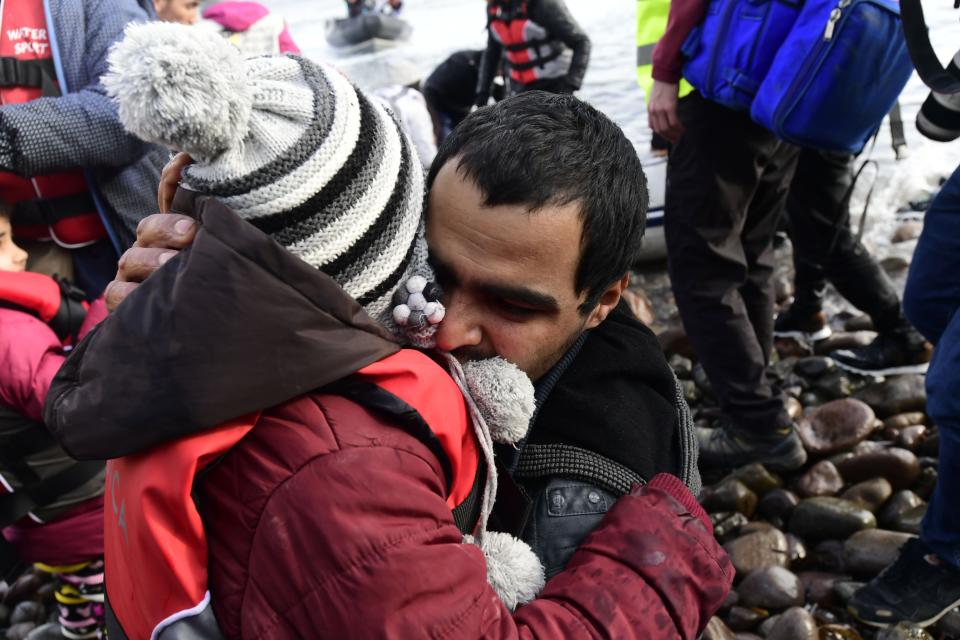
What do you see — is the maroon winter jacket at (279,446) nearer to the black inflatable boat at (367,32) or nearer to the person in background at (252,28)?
the person in background at (252,28)

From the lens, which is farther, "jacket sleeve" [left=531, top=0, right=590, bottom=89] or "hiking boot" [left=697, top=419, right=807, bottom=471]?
"jacket sleeve" [left=531, top=0, right=590, bottom=89]

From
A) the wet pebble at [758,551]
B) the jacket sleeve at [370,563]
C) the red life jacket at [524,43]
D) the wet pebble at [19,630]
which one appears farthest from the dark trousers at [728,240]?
the red life jacket at [524,43]

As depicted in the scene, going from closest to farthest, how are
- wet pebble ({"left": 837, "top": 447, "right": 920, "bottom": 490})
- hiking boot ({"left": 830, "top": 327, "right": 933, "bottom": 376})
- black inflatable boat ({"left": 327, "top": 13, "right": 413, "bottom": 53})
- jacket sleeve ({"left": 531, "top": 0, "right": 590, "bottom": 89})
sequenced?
wet pebble ({"left": 837, "top": 447, "right": 920, "bottom": 490}) → hiking boot ({"left": 830, "top": 327, "right": 933, "bottom": 376}) → jacket sleeve ({"left": 531, "top": 0, "right": 590, "bottom": 89}) → black inflatable boat ({"left": 327, "top": 13, "right": 413, "bottom": 53})

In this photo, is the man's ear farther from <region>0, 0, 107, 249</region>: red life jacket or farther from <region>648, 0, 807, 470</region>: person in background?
<region>0, 0, 107, 249</region>: red life jacket

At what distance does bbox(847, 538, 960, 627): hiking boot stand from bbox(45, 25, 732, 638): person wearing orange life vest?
72.9 inches

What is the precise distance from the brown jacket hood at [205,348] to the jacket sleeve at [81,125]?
5.61 feet

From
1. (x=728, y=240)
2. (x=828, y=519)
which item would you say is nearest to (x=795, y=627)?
(x=828, y=519)

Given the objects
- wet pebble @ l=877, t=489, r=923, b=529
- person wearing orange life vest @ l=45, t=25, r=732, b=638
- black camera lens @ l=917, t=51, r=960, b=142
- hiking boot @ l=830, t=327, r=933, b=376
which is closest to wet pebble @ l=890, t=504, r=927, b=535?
wet pebble @ l=877, t=489, r=923, b=529

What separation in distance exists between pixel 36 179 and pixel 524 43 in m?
4.85

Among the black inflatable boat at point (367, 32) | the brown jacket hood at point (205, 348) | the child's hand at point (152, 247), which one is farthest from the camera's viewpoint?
the black inflatable boat at point (367, 32)

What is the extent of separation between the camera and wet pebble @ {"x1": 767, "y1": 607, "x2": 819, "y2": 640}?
250 centimetres

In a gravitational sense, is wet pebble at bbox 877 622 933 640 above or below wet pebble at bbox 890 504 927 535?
above

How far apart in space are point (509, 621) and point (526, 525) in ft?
1.09

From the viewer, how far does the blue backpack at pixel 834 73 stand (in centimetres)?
238
